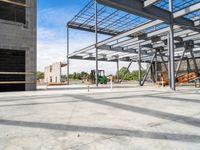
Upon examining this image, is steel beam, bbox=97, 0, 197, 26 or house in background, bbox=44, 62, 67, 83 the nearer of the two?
steel beam, bbox=97, 0, 197, 26

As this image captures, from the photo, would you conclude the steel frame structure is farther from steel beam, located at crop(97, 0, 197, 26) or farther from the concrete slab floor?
the concrete slab floor

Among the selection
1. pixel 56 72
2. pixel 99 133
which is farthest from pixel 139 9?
pixel 56 72

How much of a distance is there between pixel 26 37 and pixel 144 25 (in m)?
8.63

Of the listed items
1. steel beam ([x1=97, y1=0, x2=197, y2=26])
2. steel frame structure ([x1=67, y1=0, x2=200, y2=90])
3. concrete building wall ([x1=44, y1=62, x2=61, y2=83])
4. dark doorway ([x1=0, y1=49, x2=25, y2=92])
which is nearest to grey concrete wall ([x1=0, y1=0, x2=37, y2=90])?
dark doorway ([x1=0, y1=49, x2=25, y2=92])

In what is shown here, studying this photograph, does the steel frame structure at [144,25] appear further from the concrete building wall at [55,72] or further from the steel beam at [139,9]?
the concrete building wall at [55,72]

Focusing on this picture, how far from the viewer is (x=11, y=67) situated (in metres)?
10.8

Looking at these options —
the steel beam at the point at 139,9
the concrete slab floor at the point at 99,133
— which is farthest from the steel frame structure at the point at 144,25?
the concrete slab floor at the point at 99,133

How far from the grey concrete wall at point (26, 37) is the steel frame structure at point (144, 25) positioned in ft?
15.5

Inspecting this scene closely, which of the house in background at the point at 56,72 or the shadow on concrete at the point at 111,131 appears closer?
the shadow on concrete at the point at 111,131

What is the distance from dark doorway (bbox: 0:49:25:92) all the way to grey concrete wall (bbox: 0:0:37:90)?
0.31 metres

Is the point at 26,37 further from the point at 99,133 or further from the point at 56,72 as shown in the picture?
the point at 56,72

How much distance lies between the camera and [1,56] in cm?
1047

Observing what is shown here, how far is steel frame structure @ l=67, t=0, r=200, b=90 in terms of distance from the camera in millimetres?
9867

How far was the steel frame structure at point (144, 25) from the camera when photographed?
987 cm
